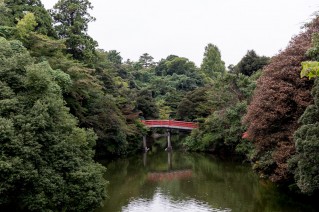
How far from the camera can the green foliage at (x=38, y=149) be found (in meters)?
10.4

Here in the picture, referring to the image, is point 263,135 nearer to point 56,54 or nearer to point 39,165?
point 39,165

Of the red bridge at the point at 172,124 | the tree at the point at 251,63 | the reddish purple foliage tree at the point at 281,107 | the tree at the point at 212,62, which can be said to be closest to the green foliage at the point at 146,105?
the red bridge at the point at 172,124

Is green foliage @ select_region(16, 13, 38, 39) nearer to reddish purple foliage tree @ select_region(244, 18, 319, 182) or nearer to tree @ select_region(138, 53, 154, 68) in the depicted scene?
reddish purple foliage tree @ select_region(244, 18, 319, 182)

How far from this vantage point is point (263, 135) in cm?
1695

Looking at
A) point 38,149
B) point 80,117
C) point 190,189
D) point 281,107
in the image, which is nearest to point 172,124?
point 80,117

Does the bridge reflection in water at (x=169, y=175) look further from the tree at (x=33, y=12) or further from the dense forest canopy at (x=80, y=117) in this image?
the tree at (x=33, y=12)

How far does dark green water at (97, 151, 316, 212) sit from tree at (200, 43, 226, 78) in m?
34.9

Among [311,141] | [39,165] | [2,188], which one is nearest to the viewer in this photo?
[2,188]

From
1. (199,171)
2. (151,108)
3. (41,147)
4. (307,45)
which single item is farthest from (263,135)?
(151,108)

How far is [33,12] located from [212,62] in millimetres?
41586

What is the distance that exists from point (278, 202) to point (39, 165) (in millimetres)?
9343

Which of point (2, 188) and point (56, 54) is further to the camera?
point (56, 54)

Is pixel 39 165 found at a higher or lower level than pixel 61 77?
lower

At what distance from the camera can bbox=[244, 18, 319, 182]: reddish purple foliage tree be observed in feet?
50.6
